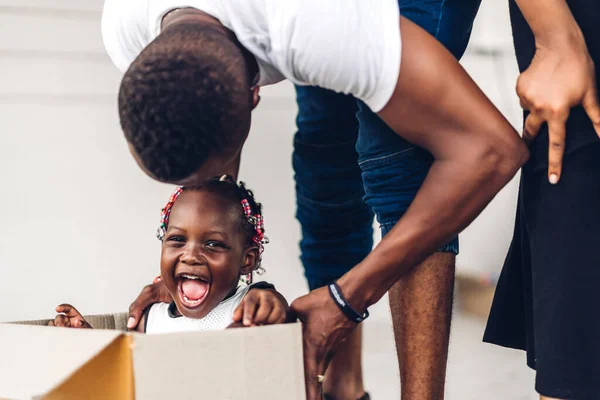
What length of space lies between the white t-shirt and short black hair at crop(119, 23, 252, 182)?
0.07 metres

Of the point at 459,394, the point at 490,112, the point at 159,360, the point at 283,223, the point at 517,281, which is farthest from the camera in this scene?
the point at 283,223

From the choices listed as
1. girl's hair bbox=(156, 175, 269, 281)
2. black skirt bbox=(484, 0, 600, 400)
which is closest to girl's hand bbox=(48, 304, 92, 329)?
girl's hair bbox=(156, 175, 269, 281)

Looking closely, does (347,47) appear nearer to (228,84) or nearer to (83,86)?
(228,84)

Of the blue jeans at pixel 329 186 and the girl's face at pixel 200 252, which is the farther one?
the blue jeans at pixel 329 186

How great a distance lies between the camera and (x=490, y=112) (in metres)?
1.17

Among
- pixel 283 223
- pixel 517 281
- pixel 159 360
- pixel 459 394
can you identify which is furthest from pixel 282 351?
pixel 283 223

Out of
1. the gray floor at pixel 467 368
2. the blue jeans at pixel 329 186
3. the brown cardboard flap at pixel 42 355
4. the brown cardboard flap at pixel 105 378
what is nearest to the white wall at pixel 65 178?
the gray floor at pixel 467 368

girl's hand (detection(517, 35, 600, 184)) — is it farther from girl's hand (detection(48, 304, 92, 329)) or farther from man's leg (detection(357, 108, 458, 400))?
girl's hand (detection(48, 304, 92, 329))

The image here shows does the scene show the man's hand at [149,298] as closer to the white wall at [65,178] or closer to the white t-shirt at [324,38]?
the white t-shirt at [324,38]

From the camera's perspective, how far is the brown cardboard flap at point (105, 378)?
940 mm

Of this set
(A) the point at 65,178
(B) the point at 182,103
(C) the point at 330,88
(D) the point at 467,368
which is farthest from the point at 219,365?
(A) the point at 65,178

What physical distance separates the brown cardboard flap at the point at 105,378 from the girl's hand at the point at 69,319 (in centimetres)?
39

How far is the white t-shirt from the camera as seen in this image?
1.09 m

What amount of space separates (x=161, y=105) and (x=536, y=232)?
578 millimetres
